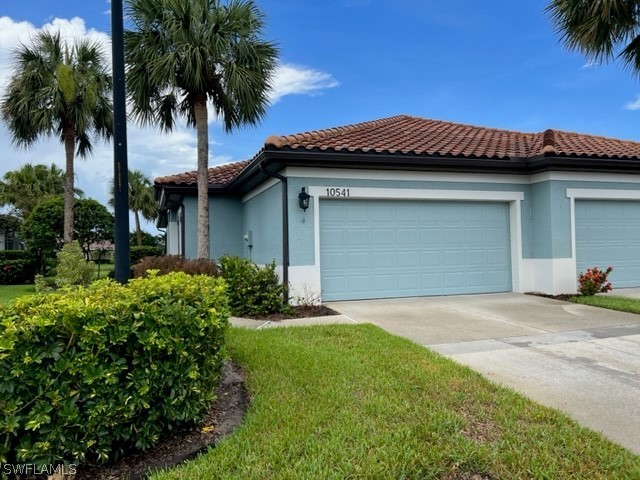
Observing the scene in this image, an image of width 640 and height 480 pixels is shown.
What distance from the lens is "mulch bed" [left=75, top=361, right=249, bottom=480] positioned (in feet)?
9.69

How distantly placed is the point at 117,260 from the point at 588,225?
438 inches

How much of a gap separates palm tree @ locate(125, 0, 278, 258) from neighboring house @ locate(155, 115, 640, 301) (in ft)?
6.03

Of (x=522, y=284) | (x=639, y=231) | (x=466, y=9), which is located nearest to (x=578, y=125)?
(x=639, y=231)

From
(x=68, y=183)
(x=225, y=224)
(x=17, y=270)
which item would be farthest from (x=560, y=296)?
(x=17, y=270)

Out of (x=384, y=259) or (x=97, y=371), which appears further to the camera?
(x=384, y=259)

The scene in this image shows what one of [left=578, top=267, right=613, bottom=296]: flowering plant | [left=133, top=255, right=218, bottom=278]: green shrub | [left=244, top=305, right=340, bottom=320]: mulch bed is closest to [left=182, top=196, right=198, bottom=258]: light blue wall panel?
[left=133, top=255, right=218, bottom=278]: green shrub

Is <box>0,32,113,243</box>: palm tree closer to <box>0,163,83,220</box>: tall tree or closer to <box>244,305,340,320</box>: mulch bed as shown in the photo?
<box>244,305,340,320</box>: mulch bed

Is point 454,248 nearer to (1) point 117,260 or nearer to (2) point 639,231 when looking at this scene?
(2) point 639,231

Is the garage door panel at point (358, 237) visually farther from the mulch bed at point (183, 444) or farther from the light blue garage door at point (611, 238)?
the mulch bed at point (183, 444)

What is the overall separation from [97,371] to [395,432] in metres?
2.18

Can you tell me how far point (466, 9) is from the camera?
38.4 feet

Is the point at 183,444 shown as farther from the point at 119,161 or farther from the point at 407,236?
the point at 407,236

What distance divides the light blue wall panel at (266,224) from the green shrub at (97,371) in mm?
6326

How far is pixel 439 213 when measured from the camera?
34.7 ft
